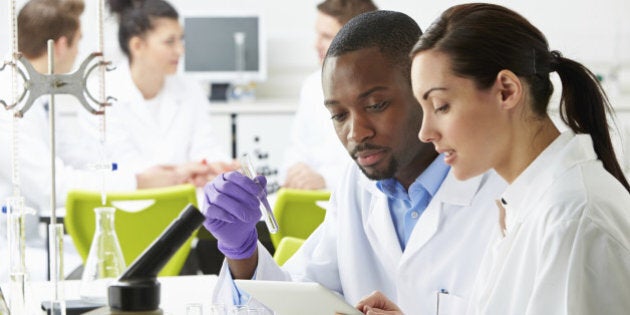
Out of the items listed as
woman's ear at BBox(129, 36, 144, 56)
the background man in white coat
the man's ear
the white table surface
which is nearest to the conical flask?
the white table surface

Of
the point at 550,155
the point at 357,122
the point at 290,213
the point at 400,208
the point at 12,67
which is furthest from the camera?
the point at 290,213

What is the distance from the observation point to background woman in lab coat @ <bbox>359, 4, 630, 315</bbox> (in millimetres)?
1129

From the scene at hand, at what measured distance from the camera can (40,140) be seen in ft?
10.7

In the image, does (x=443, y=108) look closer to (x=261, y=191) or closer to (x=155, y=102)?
(x=261, y=191)

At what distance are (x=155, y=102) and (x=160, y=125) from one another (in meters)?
0.10

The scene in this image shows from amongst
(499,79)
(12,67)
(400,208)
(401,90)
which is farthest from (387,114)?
(12,67)

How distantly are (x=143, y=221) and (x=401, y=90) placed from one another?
1.48 meters

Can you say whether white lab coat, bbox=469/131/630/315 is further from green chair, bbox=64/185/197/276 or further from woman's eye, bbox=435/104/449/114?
green chair, bbox=64/185/197/276

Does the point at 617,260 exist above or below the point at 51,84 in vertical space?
below

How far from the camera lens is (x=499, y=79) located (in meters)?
1.28

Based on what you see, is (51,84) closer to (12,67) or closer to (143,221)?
(12,67)

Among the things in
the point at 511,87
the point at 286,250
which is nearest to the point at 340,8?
the point at 286,250

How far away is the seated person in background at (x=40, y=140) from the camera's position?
3.02 metres

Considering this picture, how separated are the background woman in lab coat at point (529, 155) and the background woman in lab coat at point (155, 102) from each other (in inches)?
109
